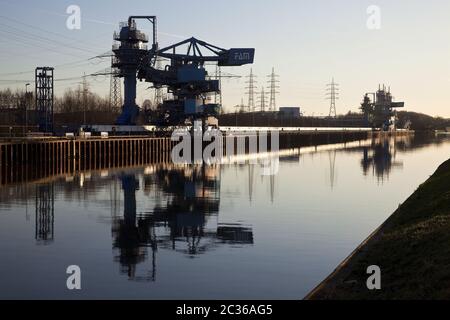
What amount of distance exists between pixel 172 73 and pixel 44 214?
198 ft

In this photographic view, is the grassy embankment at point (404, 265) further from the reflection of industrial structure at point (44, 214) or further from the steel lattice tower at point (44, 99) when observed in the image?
the steel lattice tower at point (44, 99)

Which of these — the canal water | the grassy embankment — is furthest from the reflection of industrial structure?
the grassy embankment

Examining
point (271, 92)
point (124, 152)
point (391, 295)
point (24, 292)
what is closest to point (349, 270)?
point (391, 295)

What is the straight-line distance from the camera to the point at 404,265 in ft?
52.1

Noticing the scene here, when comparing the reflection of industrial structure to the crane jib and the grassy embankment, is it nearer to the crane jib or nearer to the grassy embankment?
the grassy embankment

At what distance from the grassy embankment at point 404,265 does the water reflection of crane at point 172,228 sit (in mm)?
5486

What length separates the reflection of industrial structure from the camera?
2494 centimetres

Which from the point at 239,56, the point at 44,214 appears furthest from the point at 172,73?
the point at 44,214

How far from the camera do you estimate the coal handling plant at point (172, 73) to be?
287 ft

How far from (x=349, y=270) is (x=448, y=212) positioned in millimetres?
5858

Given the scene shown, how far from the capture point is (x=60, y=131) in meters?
81.6

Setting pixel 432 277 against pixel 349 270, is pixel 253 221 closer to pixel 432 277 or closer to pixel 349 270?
pixel 349 270

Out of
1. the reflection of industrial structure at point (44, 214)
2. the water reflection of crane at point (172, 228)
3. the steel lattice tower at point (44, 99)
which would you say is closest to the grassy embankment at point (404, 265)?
the water reflection of crane at point (172, 228)

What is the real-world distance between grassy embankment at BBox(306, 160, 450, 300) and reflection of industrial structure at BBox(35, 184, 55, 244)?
12.3m
